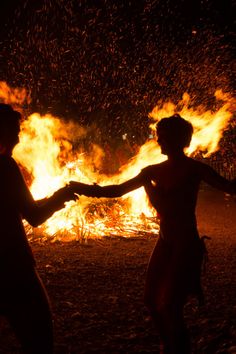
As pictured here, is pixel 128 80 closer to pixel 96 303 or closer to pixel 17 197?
pixel 96 303

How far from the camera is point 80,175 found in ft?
32.2

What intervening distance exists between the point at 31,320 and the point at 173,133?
5.26 ft

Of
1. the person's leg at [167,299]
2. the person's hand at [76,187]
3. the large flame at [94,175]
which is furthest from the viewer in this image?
the large flame at [94,175]

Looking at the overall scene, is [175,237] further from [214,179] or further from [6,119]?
[6,119]

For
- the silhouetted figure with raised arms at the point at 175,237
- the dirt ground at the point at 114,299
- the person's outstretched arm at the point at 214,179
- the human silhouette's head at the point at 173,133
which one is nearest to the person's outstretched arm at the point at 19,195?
the silhouetted figure with raised arms at the point at 175,237

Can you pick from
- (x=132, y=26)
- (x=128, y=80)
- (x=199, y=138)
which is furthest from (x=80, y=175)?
(x=128, y=80)

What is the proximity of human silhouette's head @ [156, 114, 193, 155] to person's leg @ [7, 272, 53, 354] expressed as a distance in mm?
1395

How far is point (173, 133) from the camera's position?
3.13 meters

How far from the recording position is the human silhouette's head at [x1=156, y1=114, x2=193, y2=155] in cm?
313

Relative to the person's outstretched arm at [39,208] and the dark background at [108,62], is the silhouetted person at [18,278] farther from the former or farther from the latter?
the dark background at [108,62]

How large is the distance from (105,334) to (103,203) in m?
5.86

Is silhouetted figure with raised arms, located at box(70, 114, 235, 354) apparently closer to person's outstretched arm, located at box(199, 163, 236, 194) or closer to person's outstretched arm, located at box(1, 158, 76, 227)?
person's outstretched arm, located at box(199, 163, 236, 194)

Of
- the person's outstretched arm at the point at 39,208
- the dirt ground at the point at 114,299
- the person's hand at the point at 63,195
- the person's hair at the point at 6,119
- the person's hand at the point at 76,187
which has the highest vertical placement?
the person's hair at the point at 6,119

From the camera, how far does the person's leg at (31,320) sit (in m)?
2.42
